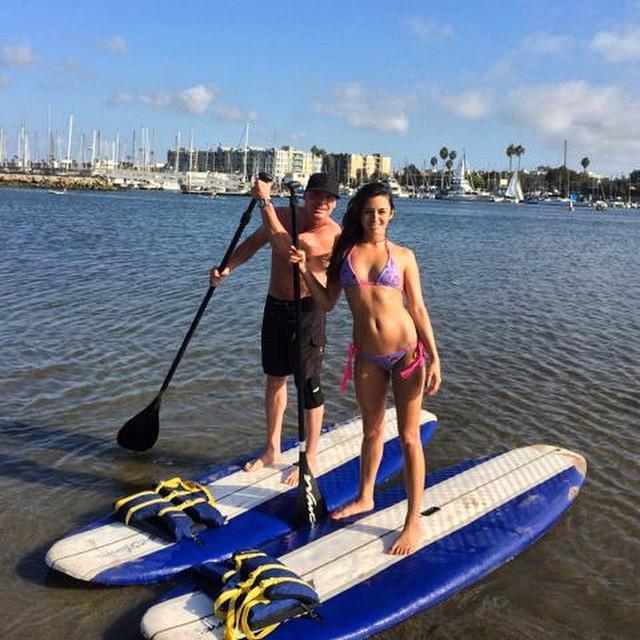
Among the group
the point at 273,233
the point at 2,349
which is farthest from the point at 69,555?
the point at 2,349

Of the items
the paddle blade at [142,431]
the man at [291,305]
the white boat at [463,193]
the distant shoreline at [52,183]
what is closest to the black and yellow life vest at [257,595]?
the man at [291,305]

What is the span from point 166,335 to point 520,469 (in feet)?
24.2

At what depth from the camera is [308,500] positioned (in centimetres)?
506

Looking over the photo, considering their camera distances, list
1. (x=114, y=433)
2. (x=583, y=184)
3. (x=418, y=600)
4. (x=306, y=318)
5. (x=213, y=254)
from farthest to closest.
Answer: (x=583, y=184) → (x=213, y=254) → (x=114, y=433) → (x=306, y=318) → (x=418, y=600)

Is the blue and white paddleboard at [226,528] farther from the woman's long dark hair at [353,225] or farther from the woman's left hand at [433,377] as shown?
the woman's long dark hair at [353,225]

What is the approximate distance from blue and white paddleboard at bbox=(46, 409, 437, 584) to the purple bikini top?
1812 millimetres

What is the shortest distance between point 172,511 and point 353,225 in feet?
7.42

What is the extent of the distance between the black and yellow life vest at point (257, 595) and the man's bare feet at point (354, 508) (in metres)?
1.01

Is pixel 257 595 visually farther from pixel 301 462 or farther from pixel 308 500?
pixel 301 462

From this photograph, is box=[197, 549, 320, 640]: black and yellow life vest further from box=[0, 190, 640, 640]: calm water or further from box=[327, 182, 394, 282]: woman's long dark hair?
box=[327, 182, 394, 282]: woman's long dark hair

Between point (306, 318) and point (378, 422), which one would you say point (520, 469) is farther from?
point (306, 318)

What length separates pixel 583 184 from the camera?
180500mm

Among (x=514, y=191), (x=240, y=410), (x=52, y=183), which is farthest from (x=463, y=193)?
(x=240, y=410)

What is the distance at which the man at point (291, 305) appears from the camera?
5.22 meters
